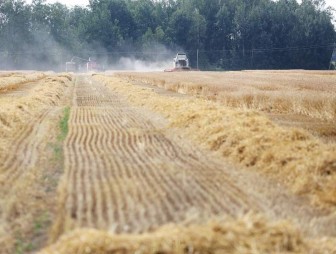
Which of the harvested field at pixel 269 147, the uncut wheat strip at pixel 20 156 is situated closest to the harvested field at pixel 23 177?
the uncut wheat strip at pixel 20 156

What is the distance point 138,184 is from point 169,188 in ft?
1.53

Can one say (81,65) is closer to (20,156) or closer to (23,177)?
(20,156)

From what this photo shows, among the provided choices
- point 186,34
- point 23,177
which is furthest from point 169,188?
point 186,34

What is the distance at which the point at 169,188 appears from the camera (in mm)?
7488

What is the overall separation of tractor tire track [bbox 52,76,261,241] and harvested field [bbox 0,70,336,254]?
2cm

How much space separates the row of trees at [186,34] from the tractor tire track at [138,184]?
296 ft

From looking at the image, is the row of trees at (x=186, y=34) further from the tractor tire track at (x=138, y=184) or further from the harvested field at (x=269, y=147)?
the tractor tire track at (x=138, y=184)

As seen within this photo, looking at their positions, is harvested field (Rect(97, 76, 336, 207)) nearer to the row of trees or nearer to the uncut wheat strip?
the uncut wheat strip

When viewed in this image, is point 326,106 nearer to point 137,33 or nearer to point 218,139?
point 218,139

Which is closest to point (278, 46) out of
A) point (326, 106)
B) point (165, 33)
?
point (165, 33)

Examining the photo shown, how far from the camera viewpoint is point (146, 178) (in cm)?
806

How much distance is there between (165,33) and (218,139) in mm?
97599

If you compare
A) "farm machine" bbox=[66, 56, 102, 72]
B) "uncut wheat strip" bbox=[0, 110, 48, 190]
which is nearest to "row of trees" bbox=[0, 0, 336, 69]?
"farm machine" bbox=[66, 56, 102, 72]

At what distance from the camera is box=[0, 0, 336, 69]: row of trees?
327 ft
